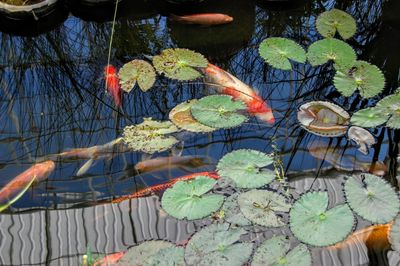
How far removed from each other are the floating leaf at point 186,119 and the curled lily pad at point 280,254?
2.14ft

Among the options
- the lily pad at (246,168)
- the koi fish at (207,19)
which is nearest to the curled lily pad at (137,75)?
the koi fish at (207,19)

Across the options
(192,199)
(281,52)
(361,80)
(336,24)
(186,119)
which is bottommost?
(192,199)

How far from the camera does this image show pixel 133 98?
2.70m

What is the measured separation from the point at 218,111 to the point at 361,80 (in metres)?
0.71

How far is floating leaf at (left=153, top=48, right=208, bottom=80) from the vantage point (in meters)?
2.75

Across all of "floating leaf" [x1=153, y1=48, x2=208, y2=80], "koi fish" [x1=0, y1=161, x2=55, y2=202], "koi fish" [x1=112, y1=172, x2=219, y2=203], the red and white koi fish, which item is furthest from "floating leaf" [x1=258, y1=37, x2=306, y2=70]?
"koi fish" [x1=0, y1=161, x2=55, y2=202]

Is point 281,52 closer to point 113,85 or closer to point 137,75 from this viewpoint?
point 137,75

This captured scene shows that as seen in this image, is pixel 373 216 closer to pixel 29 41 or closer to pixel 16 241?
pixel 16 241

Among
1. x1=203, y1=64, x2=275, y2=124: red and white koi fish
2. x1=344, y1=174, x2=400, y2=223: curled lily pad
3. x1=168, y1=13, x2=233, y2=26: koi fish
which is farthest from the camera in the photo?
x1=168, y1=13, x2=233, y2=26: koi fish

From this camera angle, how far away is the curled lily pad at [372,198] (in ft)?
6.79

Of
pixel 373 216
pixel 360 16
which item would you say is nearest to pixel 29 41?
pixel 360 16

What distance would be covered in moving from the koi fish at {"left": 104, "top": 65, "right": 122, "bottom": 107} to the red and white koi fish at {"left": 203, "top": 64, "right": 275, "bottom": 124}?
43 centimetres

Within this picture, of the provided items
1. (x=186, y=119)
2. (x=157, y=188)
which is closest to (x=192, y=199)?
(x=157, y=188)

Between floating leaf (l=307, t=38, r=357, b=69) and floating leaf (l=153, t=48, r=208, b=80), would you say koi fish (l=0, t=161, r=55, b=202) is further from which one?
floating leaf (l=307, t=38, r=357, b=69)
